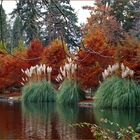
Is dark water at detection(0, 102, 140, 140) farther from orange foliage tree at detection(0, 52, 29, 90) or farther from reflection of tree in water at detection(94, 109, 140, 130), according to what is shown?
orange foliage tree at detection(0, 52, 29, 90)

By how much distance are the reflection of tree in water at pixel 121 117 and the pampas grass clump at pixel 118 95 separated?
0.57m

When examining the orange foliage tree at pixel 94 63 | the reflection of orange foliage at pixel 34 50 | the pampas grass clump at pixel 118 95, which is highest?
the reflection of orange foliage at pixel 34 50

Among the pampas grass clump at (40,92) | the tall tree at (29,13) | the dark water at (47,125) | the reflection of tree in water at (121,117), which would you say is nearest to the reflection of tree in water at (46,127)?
the dark water at (47,125)

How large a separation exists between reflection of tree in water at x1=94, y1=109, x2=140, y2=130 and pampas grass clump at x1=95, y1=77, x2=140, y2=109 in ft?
1.86

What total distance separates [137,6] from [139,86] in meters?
12.3

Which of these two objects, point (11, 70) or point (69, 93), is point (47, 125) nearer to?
point (69, 93)

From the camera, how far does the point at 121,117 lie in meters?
19.2

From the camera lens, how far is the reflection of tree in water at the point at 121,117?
16.6m

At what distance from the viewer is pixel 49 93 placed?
1105 inches

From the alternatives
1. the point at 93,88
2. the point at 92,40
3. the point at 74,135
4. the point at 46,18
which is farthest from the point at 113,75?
the point at 46,18

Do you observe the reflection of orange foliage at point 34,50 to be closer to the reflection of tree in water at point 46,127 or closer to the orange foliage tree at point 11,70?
the orange foliage tree at point 11,70

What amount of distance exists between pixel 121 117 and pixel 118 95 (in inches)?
156

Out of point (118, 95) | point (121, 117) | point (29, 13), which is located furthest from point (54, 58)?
point (29, 13)

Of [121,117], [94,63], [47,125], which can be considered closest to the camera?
[47,125]
